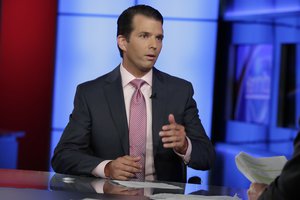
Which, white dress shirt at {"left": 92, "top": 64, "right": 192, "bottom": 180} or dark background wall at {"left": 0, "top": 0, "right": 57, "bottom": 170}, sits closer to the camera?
white dress shirt at {"left": 92, "top": 64, "right": 192, "bottom": 180}

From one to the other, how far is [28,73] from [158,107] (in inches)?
140

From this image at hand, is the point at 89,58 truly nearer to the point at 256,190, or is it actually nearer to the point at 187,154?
the point at 187,154

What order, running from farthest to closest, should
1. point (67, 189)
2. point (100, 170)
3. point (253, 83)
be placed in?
point (253, 83) → point (100, 170) → point (67, 189)

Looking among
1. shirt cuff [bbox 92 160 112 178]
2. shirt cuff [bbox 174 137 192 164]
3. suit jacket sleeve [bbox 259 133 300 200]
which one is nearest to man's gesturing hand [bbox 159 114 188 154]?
shirt cuff [bbox 174 137 192 164]

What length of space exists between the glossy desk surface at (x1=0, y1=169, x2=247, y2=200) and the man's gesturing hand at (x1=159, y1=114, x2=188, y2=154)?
0.58 feet

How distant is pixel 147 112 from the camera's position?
9.23 feet

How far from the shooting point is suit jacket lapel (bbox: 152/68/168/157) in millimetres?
2758

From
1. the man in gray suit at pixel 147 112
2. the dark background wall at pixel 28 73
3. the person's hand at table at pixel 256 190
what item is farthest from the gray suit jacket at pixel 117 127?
the dark background wall at pixel 28 73

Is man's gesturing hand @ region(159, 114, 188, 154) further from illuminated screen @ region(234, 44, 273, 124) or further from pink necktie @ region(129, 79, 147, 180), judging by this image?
illuminated screen @ region(234, 44, 273, 124)

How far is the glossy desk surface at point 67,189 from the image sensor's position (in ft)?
6.53

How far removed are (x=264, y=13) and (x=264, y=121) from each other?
3.19 ft

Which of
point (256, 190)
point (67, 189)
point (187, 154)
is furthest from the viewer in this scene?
point (187, 154)

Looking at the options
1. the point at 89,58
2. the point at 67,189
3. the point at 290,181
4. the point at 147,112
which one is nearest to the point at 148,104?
the point at 147,112

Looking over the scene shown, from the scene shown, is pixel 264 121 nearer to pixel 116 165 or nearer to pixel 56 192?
pixel 116 165
